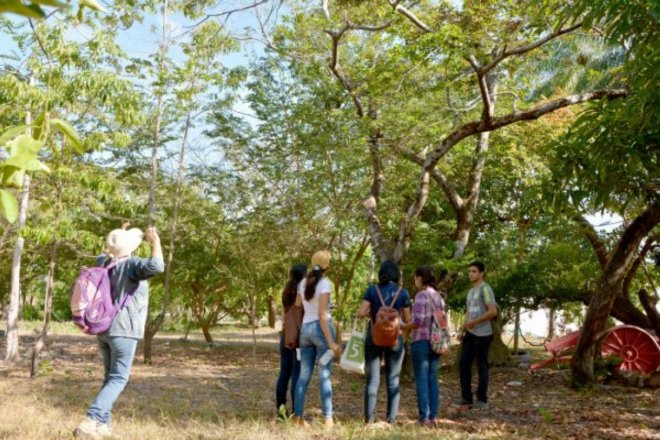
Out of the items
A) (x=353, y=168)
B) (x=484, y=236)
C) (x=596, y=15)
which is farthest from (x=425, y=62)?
(x=484, y=236)

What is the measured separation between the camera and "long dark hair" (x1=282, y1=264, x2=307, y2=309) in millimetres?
6211

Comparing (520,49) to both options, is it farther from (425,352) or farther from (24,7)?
(24,7)

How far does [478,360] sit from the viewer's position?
713 centimetres

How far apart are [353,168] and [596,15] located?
737cm

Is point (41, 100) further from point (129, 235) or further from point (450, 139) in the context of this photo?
point (450, 139)

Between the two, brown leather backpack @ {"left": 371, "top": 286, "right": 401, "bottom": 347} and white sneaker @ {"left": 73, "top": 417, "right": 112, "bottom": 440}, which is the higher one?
brown leather backpack @ {"left": 371, "top": 286, "right": 401, "bottom": 347}

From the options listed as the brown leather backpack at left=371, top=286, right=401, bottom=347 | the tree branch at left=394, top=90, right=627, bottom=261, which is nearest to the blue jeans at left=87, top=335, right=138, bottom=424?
the brown leather backpack at left=371, top=286, right=401, bottom=347

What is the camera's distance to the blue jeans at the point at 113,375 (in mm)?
4516

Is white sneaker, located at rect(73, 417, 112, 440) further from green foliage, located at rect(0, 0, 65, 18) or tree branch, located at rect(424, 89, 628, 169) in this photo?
tree branch, located at rect(424, 89, 628, 169)

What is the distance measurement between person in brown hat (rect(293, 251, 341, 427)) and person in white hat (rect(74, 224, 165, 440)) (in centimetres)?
162

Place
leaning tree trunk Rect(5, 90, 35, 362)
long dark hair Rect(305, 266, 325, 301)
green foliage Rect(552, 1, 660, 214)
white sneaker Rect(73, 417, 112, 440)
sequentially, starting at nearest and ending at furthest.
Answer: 1. green foliage Rect(552, 1, 660, 214)
2. white sneaker Rect(73, 417, 112, 440)
3. long dark hair Rect(305, 266, 325, 301)
4. leaning tree trunk Rect(5, 90, 35, 362)

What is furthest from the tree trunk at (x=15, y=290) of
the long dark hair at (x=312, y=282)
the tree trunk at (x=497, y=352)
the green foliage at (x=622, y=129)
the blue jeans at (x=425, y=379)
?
the tree trunk at (x=497, y=352)

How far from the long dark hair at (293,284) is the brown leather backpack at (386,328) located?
0.93m

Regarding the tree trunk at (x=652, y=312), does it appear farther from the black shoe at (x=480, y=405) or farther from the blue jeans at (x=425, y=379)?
the blue jeans at (x=425, y=379)
